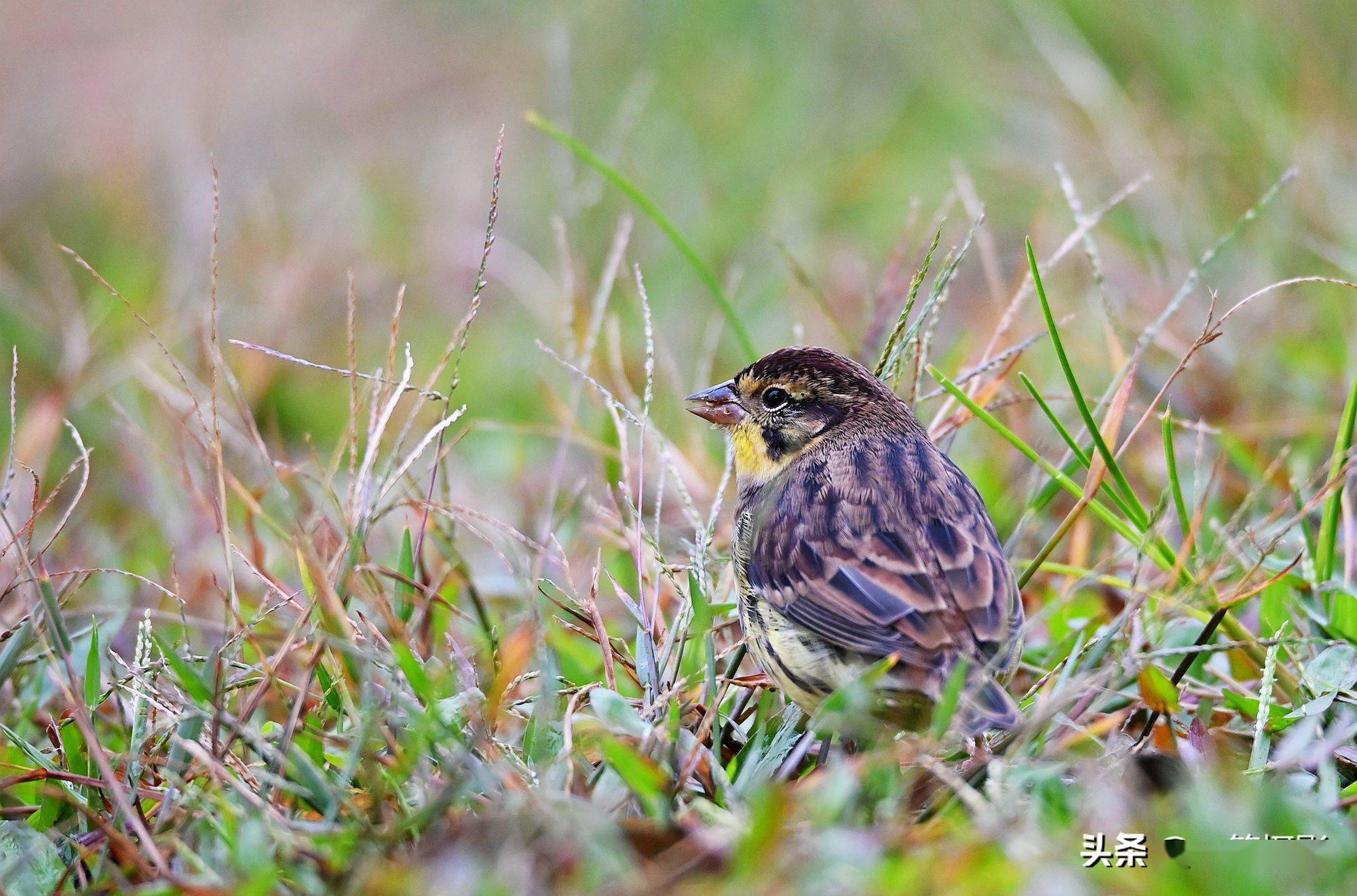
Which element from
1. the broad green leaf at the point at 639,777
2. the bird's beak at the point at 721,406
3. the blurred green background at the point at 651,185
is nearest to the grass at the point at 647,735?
the broad green leaf at the point at 639,777

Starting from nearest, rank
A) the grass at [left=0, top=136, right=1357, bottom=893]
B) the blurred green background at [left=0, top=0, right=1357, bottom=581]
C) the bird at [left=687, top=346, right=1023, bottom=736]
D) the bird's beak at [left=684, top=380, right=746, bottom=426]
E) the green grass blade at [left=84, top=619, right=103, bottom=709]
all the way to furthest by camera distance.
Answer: the grass at [left=0, top=136, right=1357, bottom=893], the bird at [left=687, top=346, right=1023, bottom=736], the green grass blade at [left=84, top=619, right=103, bottom=709], the bird's beak at [left=684, top=380, right=746, bottom=426], the blurred green background at [left=0, top=0, right=1357, bottom=581]

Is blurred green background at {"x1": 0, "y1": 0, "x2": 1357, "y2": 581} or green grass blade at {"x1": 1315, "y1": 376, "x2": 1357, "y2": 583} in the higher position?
blurred green background at {"x1": 0, "y1": 0, "x2": 1357, "y2": 581}

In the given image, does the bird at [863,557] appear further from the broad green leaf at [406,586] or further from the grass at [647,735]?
the broad green leaf at [406,586]

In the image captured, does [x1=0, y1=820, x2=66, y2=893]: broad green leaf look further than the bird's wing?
No

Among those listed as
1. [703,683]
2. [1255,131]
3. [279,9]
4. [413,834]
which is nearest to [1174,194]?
[1255,131]

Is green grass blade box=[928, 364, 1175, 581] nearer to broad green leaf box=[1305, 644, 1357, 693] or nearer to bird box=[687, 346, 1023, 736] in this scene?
bird box=[687, 346, 1023, 736]

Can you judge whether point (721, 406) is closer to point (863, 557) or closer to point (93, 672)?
point (863, 557)

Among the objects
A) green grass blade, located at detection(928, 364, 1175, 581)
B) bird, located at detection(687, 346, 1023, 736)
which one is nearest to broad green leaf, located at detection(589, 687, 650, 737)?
bird, located at detection(687, 346, 1023, 736)
